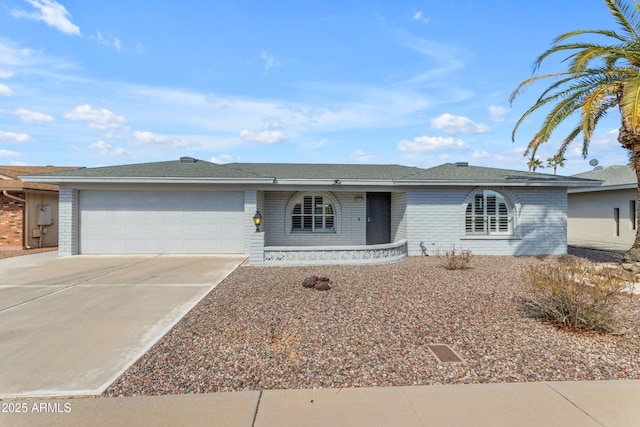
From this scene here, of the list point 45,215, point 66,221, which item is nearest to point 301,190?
point 66,221

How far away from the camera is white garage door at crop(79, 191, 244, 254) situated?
12.2 m

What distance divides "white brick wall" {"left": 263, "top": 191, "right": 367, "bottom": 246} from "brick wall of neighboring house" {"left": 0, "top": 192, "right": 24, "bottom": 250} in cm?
1035

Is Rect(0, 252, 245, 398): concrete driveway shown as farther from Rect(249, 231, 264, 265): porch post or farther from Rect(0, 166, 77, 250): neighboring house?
Rect(0, 166, 77, 250): neighboring house

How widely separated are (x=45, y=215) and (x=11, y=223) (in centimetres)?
117

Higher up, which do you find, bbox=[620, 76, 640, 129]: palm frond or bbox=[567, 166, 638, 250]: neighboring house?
bbox=[620, 76, 640, 129]: palm frond

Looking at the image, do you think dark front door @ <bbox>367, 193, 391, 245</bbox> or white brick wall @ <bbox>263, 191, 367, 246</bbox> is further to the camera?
dark front door @ <bbox>367, 193, 391, 245</bbox>

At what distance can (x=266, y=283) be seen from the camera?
763cm

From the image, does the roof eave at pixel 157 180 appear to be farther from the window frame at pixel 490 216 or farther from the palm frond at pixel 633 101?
the palm frond at pixel 633 101

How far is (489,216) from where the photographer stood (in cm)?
1238

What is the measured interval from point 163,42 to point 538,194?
14593 mm

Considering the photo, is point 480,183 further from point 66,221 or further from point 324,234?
point 66,221

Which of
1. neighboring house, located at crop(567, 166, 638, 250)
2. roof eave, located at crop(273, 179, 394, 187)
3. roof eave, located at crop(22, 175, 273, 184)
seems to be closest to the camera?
roof eave, located at crop(22, 175, 273, 184)

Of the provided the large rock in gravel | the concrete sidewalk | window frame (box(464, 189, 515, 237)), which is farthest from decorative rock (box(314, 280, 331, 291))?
window frame (box(464, 189, 515, 237))

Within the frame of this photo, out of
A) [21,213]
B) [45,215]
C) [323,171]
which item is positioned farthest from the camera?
[45,215]
